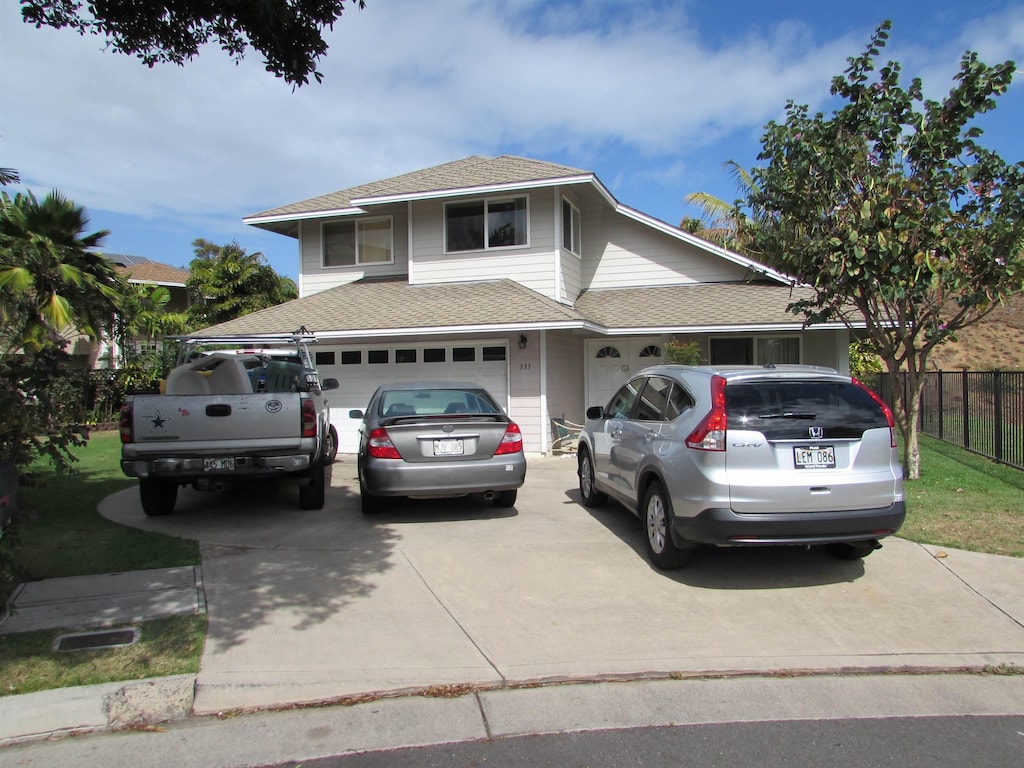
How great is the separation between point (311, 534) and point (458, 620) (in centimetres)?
290

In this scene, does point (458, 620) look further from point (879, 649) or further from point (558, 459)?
point (558, 459)

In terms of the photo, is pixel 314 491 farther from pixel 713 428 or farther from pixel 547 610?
pixel 713 428

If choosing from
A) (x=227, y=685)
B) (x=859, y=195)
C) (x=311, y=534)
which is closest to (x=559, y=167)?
(x=859, y=195)

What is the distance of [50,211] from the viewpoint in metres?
9.66

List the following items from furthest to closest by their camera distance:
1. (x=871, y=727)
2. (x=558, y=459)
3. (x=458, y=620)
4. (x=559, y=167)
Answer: (x=559, y=167) → (x=558, y=459) → (x=458, y=620) → (x=871, y=727)

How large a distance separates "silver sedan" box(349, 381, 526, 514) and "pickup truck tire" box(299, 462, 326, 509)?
654 millimetres

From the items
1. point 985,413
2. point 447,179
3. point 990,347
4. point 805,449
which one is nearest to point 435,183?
point 447,179

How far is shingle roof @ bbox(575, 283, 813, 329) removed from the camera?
14.1 meters

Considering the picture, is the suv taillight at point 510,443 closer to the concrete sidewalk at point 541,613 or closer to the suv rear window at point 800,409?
the concrete sidewalk at point 541,613

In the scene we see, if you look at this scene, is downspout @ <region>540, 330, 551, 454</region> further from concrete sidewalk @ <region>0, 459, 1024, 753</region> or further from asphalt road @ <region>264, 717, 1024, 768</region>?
asphalt road @ <region>264, 717, 1024, 768</region>

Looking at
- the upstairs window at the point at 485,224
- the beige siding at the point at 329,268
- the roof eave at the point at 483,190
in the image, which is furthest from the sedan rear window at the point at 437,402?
the beige siding at the point at 329,268

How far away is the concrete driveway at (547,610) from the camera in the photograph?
14.7 ft


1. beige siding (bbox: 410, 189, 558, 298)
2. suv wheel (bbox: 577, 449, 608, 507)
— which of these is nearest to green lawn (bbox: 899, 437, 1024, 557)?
suv wheel (bbox: 577, 449, 608, 507)

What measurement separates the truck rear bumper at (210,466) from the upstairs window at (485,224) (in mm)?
8959
